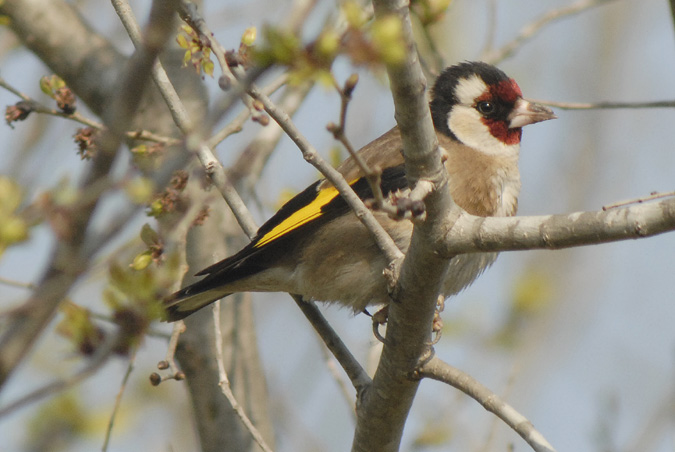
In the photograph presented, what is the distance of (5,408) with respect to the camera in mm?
1592

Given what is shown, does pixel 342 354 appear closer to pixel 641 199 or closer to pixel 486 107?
pixel 641 199

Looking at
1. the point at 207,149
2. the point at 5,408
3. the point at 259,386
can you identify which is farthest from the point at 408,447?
the point at 5,408

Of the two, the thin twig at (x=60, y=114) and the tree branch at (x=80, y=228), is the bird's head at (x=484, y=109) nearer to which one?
the thin twig at (x=60, y=114)

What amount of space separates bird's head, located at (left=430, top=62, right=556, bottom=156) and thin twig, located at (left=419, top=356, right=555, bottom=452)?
183cm

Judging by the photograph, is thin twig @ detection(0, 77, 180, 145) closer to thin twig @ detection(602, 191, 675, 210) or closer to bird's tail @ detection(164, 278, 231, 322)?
bird's tail @ detection(164, 278, 231, 322)

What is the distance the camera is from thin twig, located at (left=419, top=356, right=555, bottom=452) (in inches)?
105

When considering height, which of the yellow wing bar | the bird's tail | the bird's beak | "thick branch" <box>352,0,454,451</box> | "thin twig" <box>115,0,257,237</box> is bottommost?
"thick branch" <box>352,0,454,451</box>

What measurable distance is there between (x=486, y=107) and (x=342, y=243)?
133 centimetres


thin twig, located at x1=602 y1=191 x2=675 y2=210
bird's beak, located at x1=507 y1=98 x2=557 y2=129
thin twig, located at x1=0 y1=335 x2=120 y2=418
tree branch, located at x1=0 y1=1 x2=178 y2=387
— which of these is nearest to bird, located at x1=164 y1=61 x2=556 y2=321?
bird's beak, located at x1=507 y1=98 x2=557 y2=129

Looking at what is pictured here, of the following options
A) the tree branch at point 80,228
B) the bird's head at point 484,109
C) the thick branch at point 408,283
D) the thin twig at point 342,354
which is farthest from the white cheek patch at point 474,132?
the tree branch at point 80,228

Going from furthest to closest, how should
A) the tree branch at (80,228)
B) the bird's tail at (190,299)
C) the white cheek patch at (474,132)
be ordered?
the white cheek patch at (474,132) → the bird's tail at (190,299) → the tree branch at (80,228)

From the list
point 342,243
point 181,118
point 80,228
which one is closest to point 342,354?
point 342,243

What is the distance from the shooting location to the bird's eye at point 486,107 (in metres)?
4.73

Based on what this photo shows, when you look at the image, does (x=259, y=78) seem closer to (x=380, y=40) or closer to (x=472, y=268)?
(x=380, y=40)
